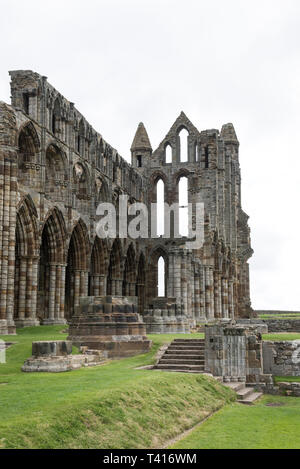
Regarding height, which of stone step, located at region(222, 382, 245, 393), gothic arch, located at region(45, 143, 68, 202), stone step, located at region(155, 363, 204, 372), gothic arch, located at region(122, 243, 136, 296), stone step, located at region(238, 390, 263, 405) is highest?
gothic arch, located at region(45, 143, 68, 202)

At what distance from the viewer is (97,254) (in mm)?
39781

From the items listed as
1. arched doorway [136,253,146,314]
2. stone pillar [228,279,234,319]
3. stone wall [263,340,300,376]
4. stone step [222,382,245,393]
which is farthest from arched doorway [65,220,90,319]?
stone pillar [228,279,234,319]

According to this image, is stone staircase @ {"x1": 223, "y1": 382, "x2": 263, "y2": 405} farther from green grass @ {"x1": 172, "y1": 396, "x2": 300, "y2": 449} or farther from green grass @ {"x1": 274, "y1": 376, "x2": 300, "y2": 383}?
green grass @ {"x1": 274, "y1": 376, "x2": 300, "y2": 383}

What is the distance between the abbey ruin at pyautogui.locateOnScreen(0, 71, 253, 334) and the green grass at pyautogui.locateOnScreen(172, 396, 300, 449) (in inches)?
527

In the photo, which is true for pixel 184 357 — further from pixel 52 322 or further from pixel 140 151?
pixel 140 151

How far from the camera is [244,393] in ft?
51.6

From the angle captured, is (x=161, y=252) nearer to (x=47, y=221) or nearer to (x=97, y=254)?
(x=97, y=254)

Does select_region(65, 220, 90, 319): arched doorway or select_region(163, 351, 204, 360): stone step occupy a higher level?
select_region(65, 220, 90, 319): arched doorway

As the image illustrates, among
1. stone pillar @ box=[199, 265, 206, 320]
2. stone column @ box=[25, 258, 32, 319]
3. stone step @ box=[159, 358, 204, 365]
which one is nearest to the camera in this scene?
stone step @ box=[159, 358, 204, 365]

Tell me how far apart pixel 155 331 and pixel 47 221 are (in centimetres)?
988

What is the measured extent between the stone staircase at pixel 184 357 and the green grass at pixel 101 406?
190 cm

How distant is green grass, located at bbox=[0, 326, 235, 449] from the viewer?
27.1ft

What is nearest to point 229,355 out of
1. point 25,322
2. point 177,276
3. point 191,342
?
point 191,342
